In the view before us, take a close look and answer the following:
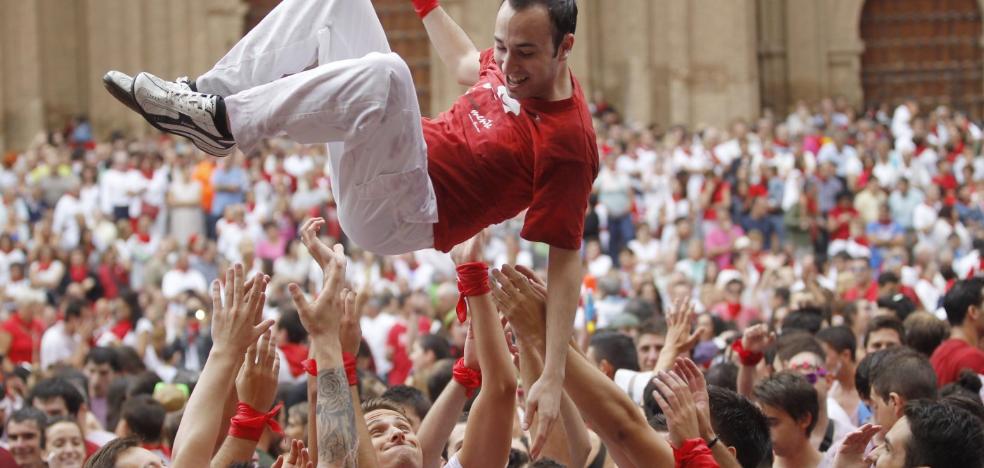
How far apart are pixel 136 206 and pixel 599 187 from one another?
6267 mm

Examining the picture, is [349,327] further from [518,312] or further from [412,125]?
[412,125]

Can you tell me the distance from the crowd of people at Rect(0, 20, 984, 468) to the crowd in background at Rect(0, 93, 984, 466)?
0.12 ft

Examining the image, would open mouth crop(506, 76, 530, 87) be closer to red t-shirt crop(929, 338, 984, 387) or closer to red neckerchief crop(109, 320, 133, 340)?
red t-shirt crop(929, 338, 984, 387)

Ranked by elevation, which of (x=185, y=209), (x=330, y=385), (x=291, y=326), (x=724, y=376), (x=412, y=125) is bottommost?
(x=185, y=209)

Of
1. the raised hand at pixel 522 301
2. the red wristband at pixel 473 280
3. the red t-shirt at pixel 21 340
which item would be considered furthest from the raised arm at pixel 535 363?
the red t-shirt at pixel 21 340

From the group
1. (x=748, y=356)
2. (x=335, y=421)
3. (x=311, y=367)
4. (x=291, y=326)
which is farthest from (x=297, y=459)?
(x=291, y=326)

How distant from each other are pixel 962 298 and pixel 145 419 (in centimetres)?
435

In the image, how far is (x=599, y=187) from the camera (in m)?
20.6

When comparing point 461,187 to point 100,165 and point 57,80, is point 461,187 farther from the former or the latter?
point 57,80

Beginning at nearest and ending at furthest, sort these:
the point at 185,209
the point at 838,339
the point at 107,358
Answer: the point at 838,339
the point at 107,358
the point at 185,209

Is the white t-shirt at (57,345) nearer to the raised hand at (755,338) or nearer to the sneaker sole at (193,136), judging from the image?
the raised hand at (755,338)

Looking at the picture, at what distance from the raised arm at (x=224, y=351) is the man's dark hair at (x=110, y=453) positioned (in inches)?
30.5

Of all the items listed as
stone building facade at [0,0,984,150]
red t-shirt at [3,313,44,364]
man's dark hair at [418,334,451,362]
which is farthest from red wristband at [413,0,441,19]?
stone building facade at [0,0,984,150]

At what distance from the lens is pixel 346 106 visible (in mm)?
5781
